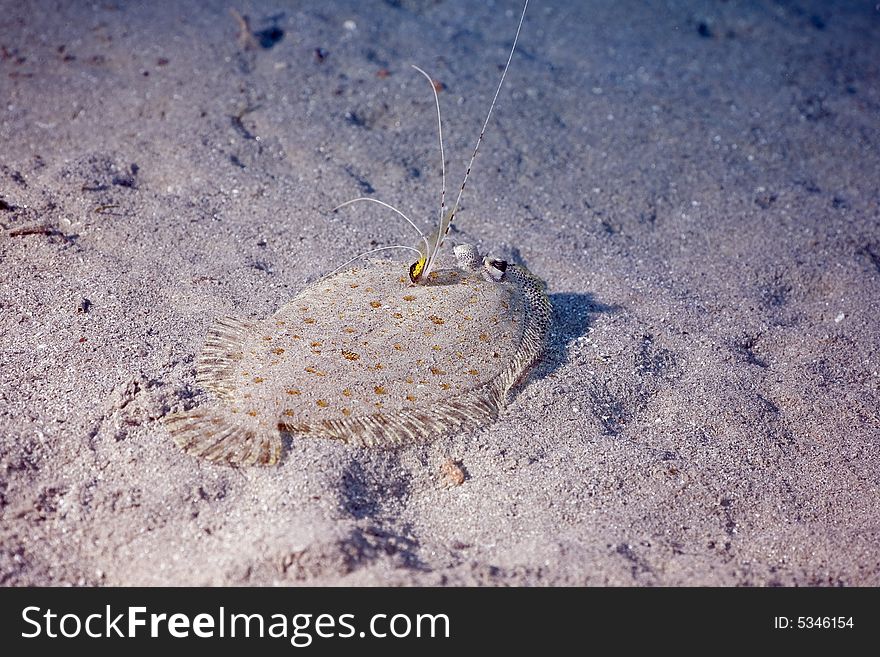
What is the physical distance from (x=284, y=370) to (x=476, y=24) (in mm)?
6593

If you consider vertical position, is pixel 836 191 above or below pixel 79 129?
above

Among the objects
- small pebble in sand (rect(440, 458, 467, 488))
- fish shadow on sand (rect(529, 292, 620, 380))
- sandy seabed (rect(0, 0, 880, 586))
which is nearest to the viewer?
sandy seabed (rect(0, 0, 880, 586))

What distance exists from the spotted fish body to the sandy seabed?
0.51ft

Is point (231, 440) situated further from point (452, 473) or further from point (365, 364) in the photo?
point (452, 473)

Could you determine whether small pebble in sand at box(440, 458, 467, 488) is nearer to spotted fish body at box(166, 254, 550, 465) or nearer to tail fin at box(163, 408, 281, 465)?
spotted fish body at box(166, 254, 550, 465)

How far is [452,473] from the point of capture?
Answer: 11.8 ft

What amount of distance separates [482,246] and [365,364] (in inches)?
81.7

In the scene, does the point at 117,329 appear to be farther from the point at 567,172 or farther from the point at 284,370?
the point at 567,172

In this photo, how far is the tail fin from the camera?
3.33m

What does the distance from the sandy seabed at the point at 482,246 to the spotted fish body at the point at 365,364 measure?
0.16 m

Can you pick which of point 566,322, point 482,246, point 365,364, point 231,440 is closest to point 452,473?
point 365,364

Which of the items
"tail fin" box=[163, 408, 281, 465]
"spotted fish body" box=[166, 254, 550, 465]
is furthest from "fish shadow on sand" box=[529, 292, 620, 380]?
"tail fin" box=[163, 408, 281, 465]
